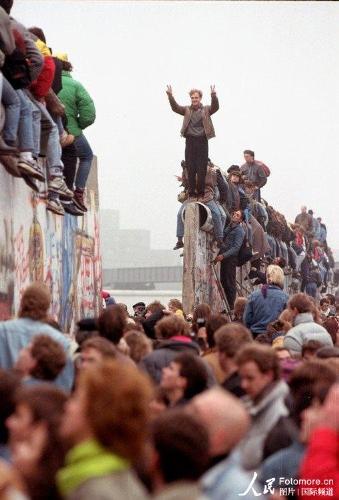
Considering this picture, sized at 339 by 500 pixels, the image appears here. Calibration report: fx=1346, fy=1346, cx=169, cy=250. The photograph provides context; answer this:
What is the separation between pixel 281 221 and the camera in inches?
1663

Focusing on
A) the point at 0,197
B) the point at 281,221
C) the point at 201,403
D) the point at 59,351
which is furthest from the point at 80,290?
the point at 281,221

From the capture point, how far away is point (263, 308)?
15367mm

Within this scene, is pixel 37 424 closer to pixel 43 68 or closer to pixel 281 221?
pixel 43 68

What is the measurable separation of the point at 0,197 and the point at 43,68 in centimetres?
152

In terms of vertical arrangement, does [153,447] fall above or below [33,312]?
below

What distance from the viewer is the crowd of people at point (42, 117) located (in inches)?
540

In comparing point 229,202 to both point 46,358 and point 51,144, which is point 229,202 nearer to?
point 51,144

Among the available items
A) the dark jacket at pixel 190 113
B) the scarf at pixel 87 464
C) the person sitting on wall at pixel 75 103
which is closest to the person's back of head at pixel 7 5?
the person sitting on wall at pixel 75 103

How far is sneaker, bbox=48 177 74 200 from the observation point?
54.4 ft

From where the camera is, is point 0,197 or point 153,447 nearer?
point 153,447

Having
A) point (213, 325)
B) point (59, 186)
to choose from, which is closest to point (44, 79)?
point (59, 186)

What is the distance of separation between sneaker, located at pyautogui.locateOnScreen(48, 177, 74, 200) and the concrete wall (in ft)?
0.90

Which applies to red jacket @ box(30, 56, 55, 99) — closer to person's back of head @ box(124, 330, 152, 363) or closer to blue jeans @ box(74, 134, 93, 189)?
blue jeans @ box(74, 134, 93, 189)

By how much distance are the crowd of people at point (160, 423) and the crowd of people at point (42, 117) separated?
418 centimetres
